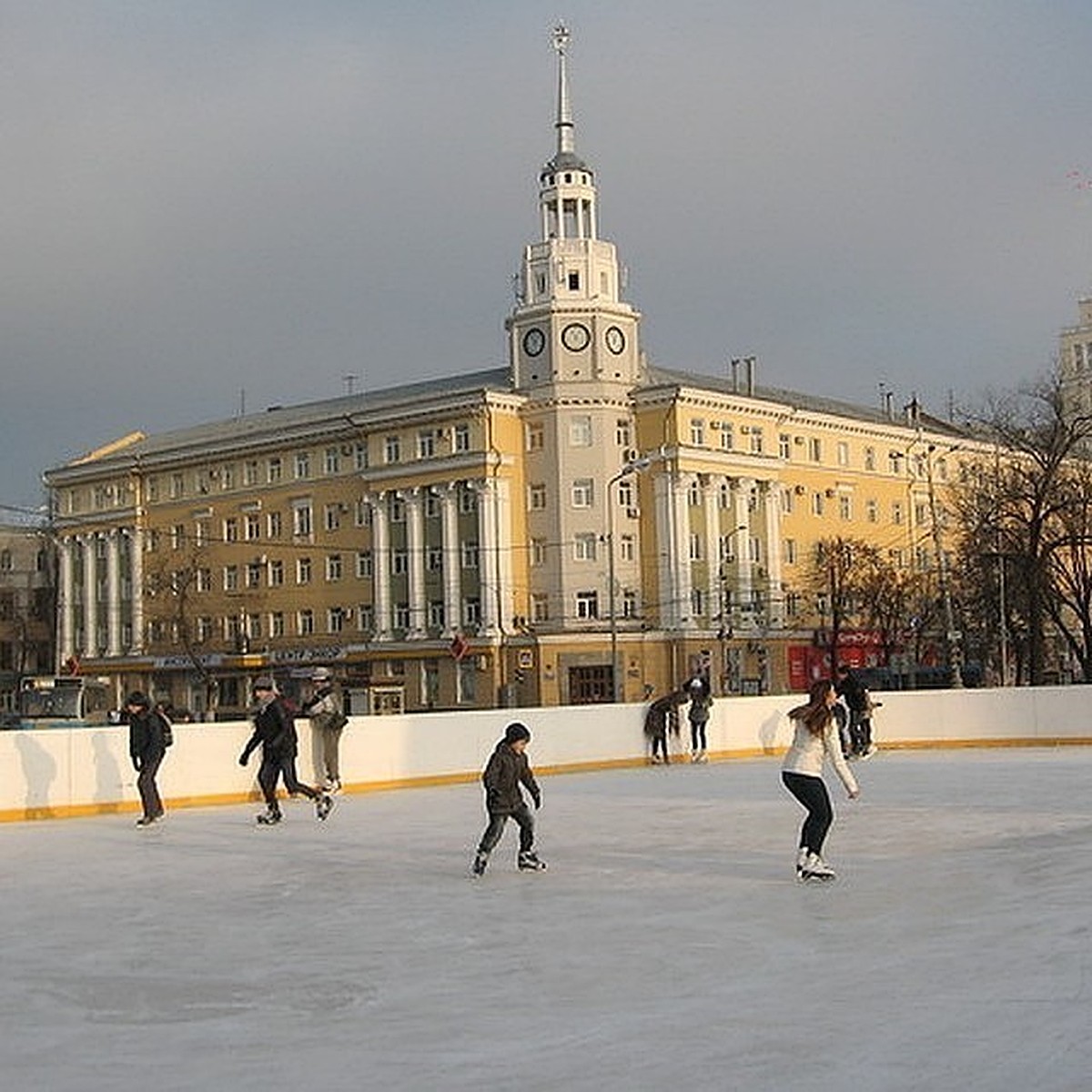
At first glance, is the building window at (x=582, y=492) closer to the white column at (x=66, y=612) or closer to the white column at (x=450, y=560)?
the white column at (x=450, y=560)

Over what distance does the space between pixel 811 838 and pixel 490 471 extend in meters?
65.5

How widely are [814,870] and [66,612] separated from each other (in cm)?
8942

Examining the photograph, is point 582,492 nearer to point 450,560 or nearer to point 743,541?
point 450,560

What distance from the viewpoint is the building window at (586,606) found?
258 ft

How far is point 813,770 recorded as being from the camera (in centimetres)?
1506

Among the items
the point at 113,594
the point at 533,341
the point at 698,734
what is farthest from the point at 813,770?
the point at 113,594

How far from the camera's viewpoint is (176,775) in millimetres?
26766

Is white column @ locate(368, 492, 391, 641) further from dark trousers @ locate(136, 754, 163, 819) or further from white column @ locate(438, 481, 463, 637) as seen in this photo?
dark trousers @ locate(136, 754, 163, 819)

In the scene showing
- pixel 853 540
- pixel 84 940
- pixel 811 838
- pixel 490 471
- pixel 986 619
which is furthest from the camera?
pixel 853 540

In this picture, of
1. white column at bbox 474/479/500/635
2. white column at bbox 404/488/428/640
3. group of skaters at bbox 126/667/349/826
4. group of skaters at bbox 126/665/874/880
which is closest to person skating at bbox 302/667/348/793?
group of skaters at bbox 126/665/874/880

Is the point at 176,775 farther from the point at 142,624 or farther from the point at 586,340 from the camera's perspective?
the point at 142,624

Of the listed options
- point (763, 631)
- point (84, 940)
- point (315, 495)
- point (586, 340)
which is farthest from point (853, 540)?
point (84, 940)

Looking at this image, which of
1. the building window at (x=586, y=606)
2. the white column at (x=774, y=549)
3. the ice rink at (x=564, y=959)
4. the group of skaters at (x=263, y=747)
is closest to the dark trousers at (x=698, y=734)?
the group of skaters at (x=263, y=747)

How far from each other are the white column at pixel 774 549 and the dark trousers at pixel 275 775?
199 feet
